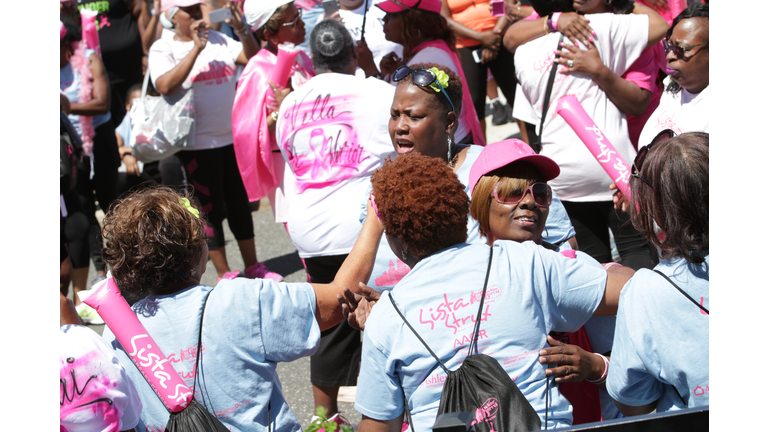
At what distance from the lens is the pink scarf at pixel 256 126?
4.16 metres

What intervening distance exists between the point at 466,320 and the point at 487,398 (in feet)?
0.68

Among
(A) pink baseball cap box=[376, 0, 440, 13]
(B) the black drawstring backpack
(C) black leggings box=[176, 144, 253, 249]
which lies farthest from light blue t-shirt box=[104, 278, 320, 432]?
(C) black leggings box=[176, 144, 253, 249]

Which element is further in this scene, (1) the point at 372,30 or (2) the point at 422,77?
(1) the point at 372,30

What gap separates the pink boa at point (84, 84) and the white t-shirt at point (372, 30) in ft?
6.59

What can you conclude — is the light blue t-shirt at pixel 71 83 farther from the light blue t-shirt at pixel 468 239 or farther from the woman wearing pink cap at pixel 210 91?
the light blue t-shirt at pixel 468 239

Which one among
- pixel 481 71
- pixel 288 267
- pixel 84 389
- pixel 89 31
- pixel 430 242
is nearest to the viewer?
pixel 84 389

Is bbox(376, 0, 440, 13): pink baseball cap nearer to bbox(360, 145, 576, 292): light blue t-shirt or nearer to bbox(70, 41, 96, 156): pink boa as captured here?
bbox(360, 145, 576, 292): light blue t-shirt

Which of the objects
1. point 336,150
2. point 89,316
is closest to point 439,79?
point 336,150

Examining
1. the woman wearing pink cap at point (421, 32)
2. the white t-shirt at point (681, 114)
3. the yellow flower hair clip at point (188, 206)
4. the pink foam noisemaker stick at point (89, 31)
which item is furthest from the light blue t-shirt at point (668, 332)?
the pink foam noisemaker stick at point (89, 31)

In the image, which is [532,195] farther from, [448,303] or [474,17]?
[474,17]

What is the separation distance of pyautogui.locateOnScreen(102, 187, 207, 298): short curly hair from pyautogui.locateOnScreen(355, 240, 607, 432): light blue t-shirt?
58 cm

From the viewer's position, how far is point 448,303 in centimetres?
178

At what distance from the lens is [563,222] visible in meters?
2.51

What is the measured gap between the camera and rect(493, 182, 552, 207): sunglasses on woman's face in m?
2.21
